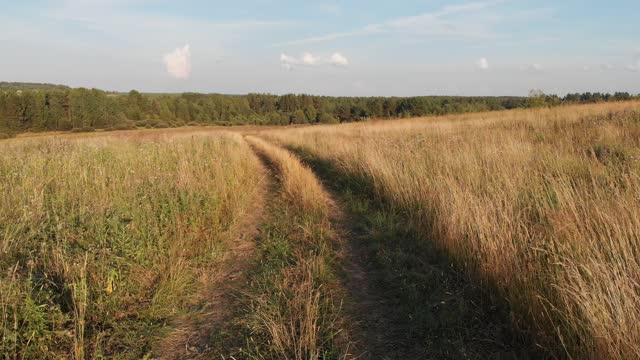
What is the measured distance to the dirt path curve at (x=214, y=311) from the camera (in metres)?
2.57

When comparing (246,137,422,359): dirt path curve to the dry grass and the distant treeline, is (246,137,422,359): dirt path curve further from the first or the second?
the distant treeline

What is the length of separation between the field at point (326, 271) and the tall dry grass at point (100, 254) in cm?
2

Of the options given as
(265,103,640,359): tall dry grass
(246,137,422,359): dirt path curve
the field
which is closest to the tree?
(265,103,640,359): tall dry grass

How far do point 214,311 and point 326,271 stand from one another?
1139 mm

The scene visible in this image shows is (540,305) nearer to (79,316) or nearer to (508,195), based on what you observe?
(508,195)

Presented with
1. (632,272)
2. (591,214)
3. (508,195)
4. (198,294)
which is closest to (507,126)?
(508,195)

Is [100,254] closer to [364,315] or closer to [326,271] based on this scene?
[326,271]

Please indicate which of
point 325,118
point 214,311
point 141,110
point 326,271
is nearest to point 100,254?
point 214,311

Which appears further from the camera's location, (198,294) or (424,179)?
(424,179)

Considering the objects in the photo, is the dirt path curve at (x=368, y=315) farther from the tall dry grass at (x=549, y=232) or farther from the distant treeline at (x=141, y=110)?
the distant treeline at (x=141, y=110)

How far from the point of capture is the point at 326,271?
3609 mm

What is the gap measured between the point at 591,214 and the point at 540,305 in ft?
3.99

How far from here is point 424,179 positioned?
594 centimetres

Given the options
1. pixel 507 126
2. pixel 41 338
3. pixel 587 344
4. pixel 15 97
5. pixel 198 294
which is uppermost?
pixel 15 97
